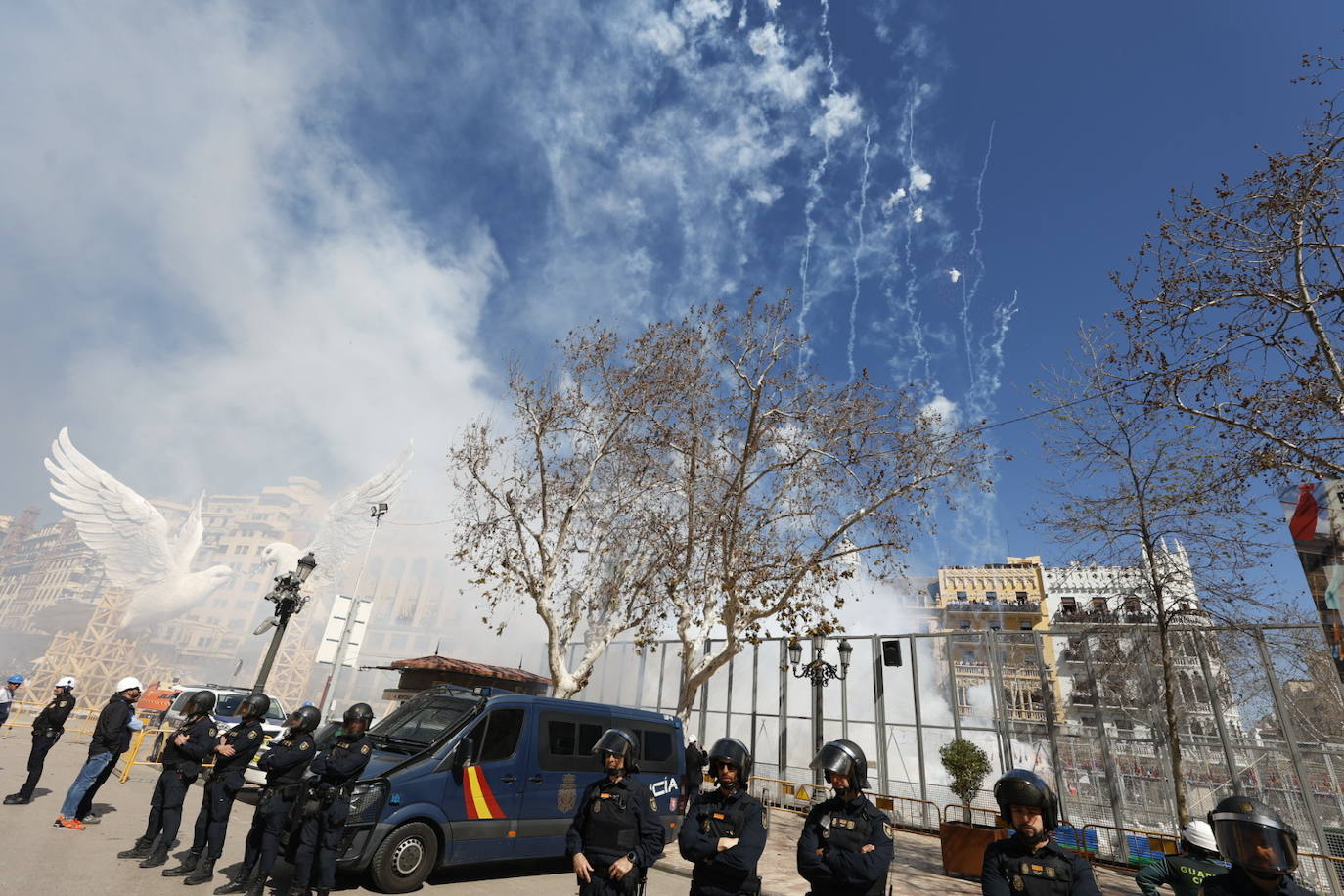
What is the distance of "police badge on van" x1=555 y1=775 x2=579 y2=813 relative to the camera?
7552 millimetres

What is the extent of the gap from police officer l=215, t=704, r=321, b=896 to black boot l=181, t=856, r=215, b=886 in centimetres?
23

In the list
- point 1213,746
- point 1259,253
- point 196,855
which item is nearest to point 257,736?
point 196,855

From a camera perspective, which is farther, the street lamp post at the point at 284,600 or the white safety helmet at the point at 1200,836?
the street lamp post at the point at 284,600

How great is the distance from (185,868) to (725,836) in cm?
559

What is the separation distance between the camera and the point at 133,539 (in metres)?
42.0

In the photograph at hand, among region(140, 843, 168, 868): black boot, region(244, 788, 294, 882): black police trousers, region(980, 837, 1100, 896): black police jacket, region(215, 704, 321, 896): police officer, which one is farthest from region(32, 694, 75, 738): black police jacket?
region(980, 837, 1100, 896): black police jacket

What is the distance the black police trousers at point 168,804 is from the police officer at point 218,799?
12.3 inches

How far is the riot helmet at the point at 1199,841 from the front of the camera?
4.36 meters

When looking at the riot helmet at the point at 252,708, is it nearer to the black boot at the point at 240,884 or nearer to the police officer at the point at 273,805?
the police officer at the point at 273,805

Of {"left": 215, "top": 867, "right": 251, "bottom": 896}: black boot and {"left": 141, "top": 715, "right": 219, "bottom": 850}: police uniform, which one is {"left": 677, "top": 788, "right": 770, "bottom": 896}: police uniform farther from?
{"left": 141, "top": 715, "right": 219, "bottom": 850}: police uniform

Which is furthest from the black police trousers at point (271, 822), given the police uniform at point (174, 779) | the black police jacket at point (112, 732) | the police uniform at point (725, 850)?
the police uniform at point (725, 850)

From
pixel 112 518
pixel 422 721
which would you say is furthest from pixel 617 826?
pixel 112 518

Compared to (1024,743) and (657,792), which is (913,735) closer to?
(1024,743)

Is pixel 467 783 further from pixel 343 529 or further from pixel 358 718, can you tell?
pixel 343 529
